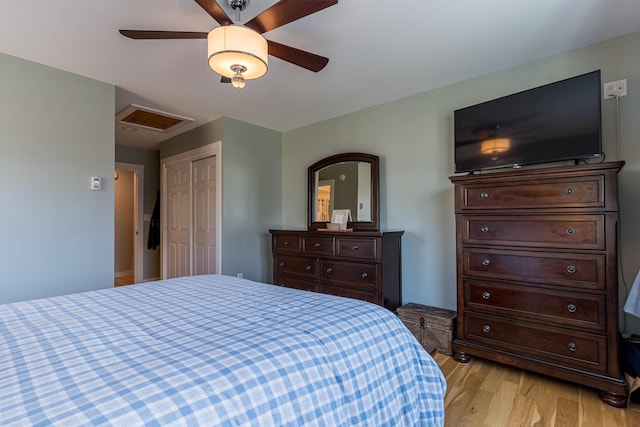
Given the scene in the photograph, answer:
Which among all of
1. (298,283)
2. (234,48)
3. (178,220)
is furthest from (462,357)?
(178,220)

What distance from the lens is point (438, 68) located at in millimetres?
2527

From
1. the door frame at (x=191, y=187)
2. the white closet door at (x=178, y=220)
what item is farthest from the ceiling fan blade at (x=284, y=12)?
the white closet door at (x=178, y=220)

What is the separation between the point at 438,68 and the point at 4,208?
3.51 m

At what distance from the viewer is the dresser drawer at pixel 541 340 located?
1819mm

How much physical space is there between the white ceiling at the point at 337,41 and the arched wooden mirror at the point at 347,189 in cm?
73

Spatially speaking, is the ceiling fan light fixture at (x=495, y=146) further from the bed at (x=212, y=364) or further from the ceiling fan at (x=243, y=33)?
the bed at (x=212, y=364)

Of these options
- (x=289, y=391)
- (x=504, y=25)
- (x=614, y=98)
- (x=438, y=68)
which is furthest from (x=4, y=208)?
(x=614, y=98)

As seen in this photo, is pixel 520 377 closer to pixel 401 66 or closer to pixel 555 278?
pixel 555 278

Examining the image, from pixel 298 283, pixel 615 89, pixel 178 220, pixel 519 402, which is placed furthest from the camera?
pixel 178 220

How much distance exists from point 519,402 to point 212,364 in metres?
1.92

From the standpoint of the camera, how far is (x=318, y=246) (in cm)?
320

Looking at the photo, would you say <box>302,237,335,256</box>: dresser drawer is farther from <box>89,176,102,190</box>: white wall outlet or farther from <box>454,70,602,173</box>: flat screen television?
<box>89,176,102,190</box>: white wall outlet

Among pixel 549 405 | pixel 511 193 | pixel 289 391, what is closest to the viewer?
pixel 289 391

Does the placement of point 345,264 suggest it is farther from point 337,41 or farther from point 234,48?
point 234,48
